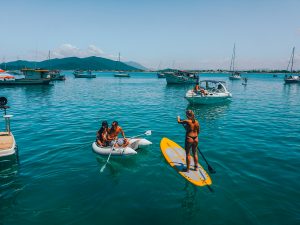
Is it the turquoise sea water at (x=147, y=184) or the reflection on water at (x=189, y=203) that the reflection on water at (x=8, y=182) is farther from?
the reflection on water at (x=189, y=203)

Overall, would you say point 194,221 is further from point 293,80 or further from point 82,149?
point 293,80

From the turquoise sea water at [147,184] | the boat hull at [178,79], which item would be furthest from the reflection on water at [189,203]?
the boat hull at [178,79]

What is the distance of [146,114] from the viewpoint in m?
23.9

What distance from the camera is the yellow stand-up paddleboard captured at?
9039 millimetres

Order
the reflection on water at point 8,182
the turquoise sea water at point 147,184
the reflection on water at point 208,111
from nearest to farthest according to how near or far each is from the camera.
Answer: the turquoise sea water at point 147,184 < the reflection on water at point 8,182 < the reflection on water at point 208,111

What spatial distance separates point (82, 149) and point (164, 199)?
6.87 metres

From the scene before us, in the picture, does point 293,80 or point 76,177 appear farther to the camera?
point 293,80

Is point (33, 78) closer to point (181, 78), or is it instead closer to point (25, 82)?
point (25, 82)

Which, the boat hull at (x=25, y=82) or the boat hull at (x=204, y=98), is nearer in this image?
the boat hull at (x=204, y=98)

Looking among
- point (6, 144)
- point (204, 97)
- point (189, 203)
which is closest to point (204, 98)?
point (204, 97)

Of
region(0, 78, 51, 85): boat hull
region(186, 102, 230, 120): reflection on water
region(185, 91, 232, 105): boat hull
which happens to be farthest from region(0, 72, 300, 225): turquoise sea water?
region(0, 78, 51, 85): boat hull

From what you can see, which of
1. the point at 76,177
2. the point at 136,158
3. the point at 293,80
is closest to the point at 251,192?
the point at 136,158

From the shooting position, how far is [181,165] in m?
10.3

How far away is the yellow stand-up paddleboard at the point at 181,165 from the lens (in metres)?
9.04
